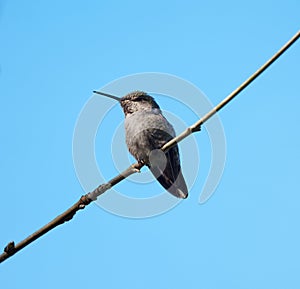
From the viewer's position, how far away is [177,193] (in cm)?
801

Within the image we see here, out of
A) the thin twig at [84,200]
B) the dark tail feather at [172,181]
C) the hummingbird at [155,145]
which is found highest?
the hummingbird at [155,145]

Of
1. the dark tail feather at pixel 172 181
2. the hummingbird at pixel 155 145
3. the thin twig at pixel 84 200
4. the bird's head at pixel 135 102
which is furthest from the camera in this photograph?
the bird's head at pixel 135 102

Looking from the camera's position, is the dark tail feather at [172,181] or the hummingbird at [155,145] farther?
the hummingbird at [155,145]

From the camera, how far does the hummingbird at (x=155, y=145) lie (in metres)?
8.65

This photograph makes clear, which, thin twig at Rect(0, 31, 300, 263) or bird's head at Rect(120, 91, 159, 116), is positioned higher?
bird's head at Rect(120, 91, 159, 116)

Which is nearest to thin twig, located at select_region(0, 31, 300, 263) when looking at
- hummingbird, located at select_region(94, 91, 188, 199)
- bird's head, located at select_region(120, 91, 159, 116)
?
hummingbird, located at select_region(94, 91, 188, 199)

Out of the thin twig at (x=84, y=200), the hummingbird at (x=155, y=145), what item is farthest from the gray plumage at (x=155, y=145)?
the thin twig at (x=84, y=200)

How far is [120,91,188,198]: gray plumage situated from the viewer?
8.66m

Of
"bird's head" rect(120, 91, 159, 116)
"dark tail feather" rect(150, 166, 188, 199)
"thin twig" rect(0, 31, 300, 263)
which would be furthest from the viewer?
"bird's head" rect(120, 91, 159, 116)

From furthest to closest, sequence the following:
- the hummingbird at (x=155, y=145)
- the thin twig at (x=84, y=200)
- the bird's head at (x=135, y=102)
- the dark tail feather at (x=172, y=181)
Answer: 1. the bird's head at (x=135, y=102)
2. the hummingbird at (x=155, y=145)
3. the dark tail feather at (x=172, y=181)
4. the thin twig at (x=84, y=200)

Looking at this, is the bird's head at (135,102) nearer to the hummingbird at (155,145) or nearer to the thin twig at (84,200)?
the hummingbird at (155,145)

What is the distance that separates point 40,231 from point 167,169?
5.49m

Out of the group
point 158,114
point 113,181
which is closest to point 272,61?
point 113,181

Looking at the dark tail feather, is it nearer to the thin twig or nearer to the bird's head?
the bird's head
